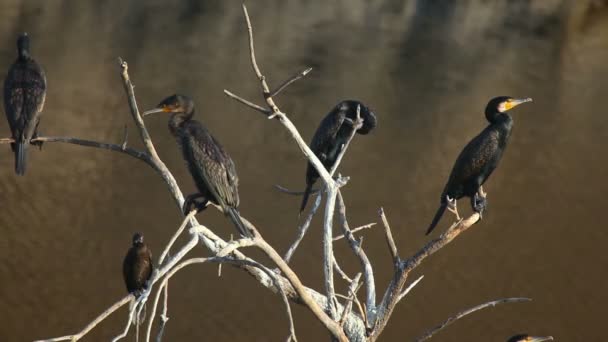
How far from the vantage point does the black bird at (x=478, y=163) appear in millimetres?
4785

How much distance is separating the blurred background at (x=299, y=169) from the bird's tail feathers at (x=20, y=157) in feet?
11.2

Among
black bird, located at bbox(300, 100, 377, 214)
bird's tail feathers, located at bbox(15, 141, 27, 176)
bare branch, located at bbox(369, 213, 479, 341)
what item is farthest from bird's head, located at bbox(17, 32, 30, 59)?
bare branch, located at bbox(369, 213, 479, 341)

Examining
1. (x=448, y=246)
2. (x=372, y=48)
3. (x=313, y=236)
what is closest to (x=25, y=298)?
(x=313, y=236)

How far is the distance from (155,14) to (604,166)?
1005 centimetres

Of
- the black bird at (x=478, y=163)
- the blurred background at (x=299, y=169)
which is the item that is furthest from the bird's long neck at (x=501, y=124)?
the blurred background at (x=299, y=169)

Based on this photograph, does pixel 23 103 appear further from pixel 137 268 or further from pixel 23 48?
pixel 137 268

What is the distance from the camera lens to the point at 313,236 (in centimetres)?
902

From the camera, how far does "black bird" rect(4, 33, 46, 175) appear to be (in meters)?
4.45

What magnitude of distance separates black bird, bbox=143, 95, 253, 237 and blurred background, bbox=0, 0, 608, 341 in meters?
3.88

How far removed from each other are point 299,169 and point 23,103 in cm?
624

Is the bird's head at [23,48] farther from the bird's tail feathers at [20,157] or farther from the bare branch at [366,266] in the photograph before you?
the bare branch at [366,266]

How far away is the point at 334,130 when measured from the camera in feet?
15.7

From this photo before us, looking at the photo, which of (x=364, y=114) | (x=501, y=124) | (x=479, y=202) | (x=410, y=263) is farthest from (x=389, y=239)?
(x=501, y=124)

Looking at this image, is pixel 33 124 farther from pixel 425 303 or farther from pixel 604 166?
pixel 604 166
